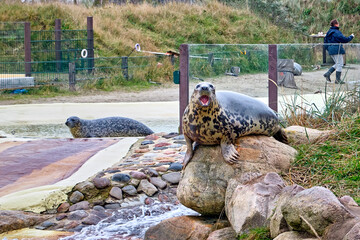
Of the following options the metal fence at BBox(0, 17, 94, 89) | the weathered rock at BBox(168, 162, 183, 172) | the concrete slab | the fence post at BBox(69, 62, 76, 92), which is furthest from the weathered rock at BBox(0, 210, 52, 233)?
the fence post at BBox(69, 62, 76, 92)

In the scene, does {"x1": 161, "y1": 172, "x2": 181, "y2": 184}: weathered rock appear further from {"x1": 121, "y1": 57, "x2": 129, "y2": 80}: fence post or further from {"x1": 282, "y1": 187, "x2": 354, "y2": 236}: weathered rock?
{"x1": 121, "y1": 57, "x2": 129, "y2": 80}: fence post

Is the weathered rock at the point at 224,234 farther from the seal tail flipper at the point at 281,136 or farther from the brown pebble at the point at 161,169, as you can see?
the brown pebble at the point at 161,169

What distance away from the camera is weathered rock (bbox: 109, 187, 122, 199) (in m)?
6.23

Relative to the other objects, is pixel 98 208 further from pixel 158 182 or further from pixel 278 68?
pixel 278 68

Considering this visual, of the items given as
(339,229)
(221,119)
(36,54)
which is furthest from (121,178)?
(36,54)

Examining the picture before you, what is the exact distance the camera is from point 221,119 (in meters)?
4.88

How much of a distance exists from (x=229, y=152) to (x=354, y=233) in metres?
1.86

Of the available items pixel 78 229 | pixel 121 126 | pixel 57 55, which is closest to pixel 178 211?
pixel 78 229

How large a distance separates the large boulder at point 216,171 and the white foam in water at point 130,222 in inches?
16.5

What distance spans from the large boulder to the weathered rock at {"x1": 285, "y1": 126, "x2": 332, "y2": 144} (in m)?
0.76

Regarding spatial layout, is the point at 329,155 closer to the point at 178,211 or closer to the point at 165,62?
the point at 178,211

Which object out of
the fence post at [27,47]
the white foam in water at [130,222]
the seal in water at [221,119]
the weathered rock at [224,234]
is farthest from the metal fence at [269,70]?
the fence post at [27,47]

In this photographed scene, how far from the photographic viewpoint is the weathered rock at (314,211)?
3428 mm

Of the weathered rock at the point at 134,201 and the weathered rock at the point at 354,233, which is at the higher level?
the weathered rock at the point at 354,233
